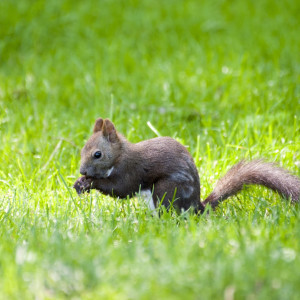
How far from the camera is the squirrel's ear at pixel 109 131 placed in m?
3.49

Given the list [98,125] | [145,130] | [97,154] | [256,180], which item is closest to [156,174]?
[97,154]

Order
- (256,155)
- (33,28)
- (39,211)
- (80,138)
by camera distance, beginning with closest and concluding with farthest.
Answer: (39,211) < (256,155) < (80,138) < (33,28)

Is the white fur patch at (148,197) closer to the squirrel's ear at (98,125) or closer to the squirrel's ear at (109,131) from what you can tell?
the squirrel's ear at (109,131)

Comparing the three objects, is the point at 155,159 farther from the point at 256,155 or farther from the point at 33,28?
the point at 33,28

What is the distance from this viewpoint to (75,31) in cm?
710

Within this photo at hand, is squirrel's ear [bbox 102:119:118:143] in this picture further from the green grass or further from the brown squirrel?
the green grass

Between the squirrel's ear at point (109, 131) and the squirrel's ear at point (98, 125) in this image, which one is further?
the squirrel's ear at point (98, 125)

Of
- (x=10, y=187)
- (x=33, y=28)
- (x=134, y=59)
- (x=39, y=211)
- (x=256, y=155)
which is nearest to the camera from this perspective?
(x=39, y=211)

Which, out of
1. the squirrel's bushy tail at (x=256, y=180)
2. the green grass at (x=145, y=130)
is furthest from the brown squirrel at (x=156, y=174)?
the green grass at (x=145, y=130)

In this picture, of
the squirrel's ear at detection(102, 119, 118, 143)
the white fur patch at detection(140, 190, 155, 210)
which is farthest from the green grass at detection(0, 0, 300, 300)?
the squirrel's ear at detection(102, 119, 118, 143)

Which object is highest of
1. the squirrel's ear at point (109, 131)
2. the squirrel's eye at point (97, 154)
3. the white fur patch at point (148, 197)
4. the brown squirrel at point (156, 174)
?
the squirrel's ear at point (109, 131)

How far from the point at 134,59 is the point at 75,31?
116 cm

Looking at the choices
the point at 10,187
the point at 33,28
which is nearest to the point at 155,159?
the point at 10,187

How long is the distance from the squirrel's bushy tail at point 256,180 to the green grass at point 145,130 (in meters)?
0.11
